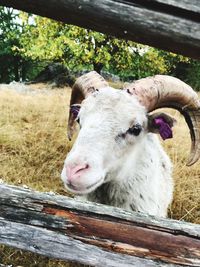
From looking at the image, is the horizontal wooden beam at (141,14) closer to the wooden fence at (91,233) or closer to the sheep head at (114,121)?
the wooden fence at (91,233)

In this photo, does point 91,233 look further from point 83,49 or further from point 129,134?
point 83,49

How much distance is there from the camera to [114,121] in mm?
4109

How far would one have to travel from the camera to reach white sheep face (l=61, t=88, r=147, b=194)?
343 centimetres

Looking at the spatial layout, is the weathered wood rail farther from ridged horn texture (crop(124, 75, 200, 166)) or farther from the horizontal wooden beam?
ridged horn texture (crop(124, 75, 200, 166))

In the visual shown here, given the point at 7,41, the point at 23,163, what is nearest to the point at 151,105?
the point at 23,163

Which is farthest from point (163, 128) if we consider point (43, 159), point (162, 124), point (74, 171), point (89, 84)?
point (43, 159)

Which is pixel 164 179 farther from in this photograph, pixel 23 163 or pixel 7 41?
pixel 7 41

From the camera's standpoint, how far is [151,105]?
468 centimetres

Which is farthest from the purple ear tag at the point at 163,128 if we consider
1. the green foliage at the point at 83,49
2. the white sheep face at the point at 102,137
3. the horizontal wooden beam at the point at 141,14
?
the green foliage at the point at 83,49

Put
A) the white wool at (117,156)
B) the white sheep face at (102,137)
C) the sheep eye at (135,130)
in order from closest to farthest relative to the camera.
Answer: the white sheep face at (102,137) < the white wool at (117,156) < the sheep eye at (135,130)

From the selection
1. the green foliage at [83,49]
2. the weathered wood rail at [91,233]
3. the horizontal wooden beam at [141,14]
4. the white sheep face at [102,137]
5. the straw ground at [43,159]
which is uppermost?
the horizontal wooden beam at [141,14]

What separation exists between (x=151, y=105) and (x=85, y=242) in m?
2.48

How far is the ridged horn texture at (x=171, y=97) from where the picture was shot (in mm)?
4590

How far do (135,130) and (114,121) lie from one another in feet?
1.32
